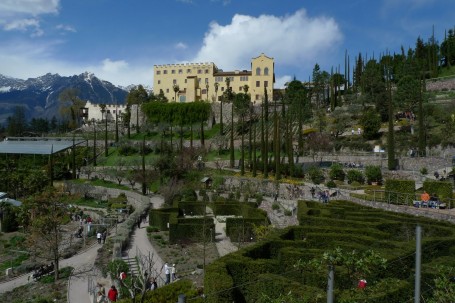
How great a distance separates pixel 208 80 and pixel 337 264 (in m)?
95.2

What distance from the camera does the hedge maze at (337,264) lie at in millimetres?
13102

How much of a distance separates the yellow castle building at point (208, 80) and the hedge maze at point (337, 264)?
7423 centimetres

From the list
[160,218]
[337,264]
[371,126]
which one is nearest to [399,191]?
[160,218]

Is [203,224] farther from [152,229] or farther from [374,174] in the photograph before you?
[374,174]

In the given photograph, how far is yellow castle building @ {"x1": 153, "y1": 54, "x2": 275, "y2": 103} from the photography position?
10075 centimetres

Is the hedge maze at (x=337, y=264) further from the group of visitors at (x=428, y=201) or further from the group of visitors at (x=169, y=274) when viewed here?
the group of visitors at (x=169, y=274)

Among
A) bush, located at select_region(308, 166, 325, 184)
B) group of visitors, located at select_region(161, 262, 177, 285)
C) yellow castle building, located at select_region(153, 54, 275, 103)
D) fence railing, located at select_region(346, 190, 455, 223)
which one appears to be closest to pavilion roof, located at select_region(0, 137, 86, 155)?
yellow castle building, located at select_region(153, 54, 275, 103)

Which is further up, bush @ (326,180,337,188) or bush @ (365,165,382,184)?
bush @ (365,165,382,184)

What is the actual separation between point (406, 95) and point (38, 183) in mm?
51414

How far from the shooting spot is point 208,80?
104625 millimetres

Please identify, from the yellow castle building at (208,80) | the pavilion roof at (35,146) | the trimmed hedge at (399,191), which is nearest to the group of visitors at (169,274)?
the trimmed hedge at (399,191)

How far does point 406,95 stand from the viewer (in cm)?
6025

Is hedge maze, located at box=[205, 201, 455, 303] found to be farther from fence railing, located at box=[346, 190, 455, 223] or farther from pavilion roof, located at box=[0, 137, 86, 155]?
pavilion roof, located at box=[0, 137, 86, 155]

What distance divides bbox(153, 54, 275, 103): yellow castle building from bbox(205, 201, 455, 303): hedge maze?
74235 millimetres
